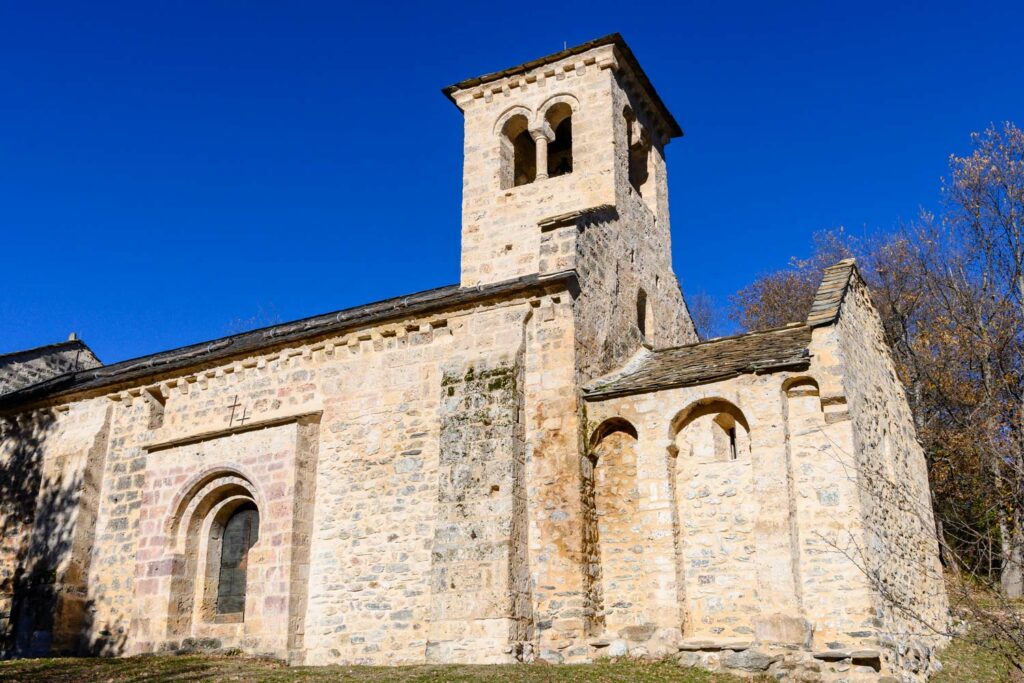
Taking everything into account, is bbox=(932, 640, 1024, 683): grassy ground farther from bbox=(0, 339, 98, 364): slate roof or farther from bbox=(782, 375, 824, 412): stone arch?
bbox=(0, 339, 98, 364): slate roof

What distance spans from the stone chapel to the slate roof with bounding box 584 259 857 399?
0.07 metres

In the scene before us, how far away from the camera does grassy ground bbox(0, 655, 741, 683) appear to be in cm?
998

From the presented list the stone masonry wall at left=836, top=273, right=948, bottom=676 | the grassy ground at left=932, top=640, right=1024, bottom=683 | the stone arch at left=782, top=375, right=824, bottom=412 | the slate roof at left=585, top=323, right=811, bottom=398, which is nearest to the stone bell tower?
the slate roof at left=585, top=323, right=811, bottom=398

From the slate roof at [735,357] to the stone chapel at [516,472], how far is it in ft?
0.22

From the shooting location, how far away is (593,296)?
539 inches

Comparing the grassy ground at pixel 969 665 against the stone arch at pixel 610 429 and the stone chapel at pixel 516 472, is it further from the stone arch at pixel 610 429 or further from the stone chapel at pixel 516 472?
the stone arch at pixel 610 429

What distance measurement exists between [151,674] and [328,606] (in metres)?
2.48

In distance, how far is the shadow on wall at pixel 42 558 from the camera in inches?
595

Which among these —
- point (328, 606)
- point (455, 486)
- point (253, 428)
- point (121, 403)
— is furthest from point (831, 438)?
point (121, 403)

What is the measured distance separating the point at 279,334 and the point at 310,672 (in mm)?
5983

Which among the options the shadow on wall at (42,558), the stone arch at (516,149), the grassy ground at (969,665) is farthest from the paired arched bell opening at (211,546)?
the grassy ground at (969,665)

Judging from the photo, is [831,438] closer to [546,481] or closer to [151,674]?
[546,481]

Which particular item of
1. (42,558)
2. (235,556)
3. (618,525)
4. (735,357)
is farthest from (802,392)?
(42,558)

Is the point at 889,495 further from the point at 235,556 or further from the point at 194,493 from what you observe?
the point at 194,493
